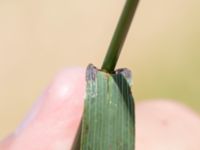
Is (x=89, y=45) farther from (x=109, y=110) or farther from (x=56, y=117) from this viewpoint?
(x=109, y=110)

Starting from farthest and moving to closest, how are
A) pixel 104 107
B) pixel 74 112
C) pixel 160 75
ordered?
pixel 160 75, pixel 74 112, pixel 104 107

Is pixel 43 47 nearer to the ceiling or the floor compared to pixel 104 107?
nearer to the ceiling

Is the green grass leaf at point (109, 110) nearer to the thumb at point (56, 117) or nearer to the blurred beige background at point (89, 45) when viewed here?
the thumb at point (56, 117)

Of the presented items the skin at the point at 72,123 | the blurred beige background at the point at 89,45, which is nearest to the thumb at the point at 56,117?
the skin at the point at 72,123

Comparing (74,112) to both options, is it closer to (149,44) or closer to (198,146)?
(198,146)

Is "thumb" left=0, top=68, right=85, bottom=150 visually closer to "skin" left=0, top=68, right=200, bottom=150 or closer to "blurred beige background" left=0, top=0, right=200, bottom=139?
"skin" left=0, top=68, right=200, bottom=150

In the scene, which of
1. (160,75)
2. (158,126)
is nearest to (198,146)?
(158,126)
